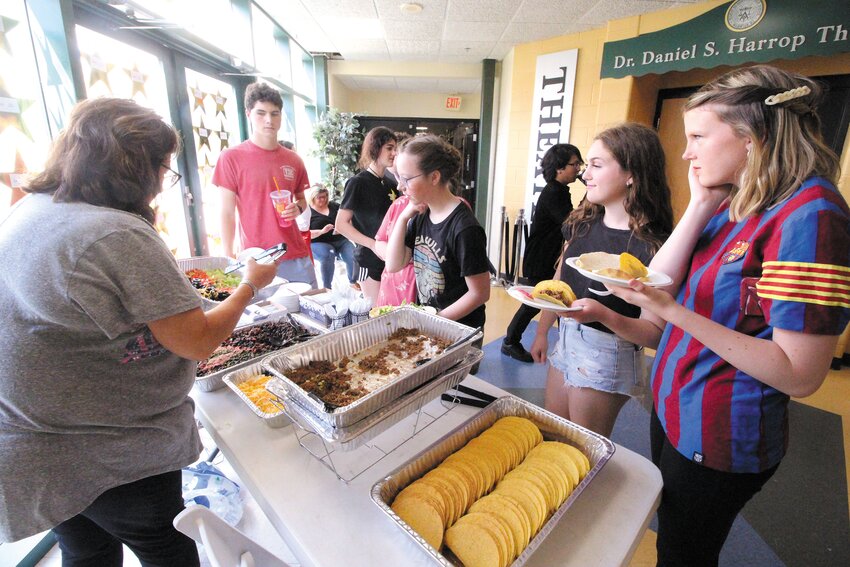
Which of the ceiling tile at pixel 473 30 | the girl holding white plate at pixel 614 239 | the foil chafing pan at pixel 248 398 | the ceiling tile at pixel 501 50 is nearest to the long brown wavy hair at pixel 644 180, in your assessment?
the girl holding white plate at pixel 614 239

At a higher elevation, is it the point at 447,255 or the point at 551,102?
the point at 551,102

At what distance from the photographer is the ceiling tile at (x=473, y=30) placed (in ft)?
13.1

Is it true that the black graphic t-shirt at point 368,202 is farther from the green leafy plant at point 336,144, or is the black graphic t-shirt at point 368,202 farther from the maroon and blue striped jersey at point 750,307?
the green leafy plant at point 336,144

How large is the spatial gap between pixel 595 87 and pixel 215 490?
4.47 metres

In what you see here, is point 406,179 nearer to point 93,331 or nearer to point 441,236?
point 441,236

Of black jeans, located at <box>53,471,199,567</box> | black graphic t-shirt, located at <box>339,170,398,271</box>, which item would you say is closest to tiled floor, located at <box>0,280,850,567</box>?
black jeans, located at <box>53,471,199,567</box>

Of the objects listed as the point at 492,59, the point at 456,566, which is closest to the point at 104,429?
the point at 456,566

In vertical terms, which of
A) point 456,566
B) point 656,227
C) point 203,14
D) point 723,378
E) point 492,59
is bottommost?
point 456,566

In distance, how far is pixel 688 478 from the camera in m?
0.86

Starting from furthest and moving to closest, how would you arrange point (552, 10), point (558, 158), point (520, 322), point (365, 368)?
point (552, 10) → point (520, 322) → point (558, 158) → point (365, 368)

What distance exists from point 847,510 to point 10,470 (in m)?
2.88

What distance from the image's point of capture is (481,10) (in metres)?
3.62

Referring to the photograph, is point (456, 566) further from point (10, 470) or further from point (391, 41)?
point (391, 41)

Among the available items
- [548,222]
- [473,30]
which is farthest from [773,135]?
[473,30]
